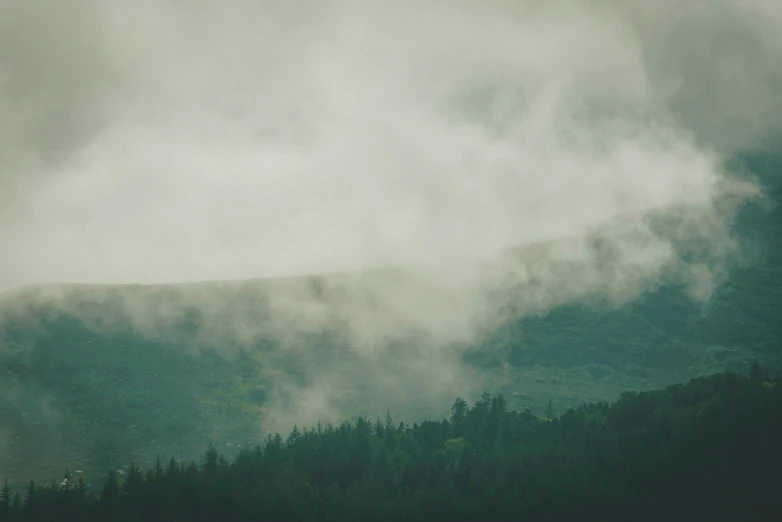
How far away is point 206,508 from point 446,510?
5630 cm

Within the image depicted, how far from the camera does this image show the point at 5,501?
197 m

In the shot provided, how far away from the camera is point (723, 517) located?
196625mm

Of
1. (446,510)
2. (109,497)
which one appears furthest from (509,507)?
(109,497)

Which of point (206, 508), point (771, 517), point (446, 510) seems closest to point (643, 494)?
point (771, 517)

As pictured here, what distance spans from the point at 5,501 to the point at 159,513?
38.6 meters

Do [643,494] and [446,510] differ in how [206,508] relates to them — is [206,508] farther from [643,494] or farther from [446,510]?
[643,494]

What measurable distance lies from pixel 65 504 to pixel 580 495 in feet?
394

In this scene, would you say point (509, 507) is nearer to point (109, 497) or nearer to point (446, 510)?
point (446, 510)

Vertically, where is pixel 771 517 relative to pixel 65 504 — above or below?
below

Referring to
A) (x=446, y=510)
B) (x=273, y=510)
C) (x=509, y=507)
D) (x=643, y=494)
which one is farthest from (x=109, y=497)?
(x=643, y=494)

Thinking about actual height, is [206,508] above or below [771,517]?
above

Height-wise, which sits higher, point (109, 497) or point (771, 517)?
point (109, 497)

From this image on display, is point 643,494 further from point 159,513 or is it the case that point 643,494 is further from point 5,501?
point 5,501

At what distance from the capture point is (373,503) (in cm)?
19562
